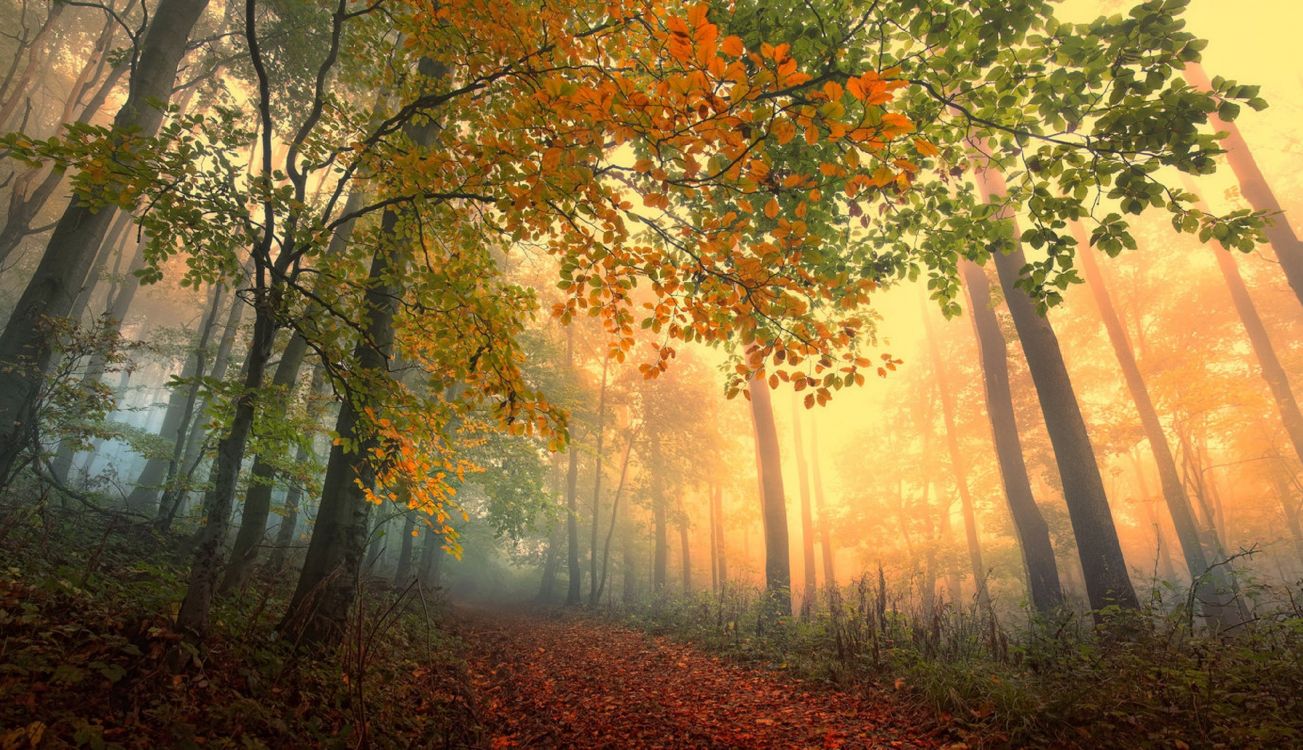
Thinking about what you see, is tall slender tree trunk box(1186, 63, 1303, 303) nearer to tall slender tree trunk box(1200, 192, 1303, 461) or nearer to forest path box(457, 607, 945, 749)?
tall slender tree trunk box(1200, 192, 1303, 461)

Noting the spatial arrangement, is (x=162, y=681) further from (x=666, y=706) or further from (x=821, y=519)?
(x=821, y=519)

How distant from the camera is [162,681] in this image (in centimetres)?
292

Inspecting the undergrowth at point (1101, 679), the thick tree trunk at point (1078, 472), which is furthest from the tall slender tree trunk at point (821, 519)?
the undergrowth at point (1101, 679)

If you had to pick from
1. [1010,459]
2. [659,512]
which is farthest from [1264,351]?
[659,512]

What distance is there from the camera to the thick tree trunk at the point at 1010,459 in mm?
8297

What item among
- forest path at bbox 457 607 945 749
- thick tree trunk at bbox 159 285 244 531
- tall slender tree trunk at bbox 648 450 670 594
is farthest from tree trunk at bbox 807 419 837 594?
thick tree trunk at bbox 159 285 244 531

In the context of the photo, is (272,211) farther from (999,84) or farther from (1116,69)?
(1116,69)

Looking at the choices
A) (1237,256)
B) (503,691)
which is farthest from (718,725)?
(1237,256)

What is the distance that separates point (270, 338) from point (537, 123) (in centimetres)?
271

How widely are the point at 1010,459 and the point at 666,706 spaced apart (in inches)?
344

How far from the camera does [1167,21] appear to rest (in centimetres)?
265

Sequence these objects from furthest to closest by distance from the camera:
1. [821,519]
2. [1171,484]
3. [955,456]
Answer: [821,519] → [955,456] → [1171,484]

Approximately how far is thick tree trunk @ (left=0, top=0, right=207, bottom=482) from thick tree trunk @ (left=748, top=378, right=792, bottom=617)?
10739 millimetres

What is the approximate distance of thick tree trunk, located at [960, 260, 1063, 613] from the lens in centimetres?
830
